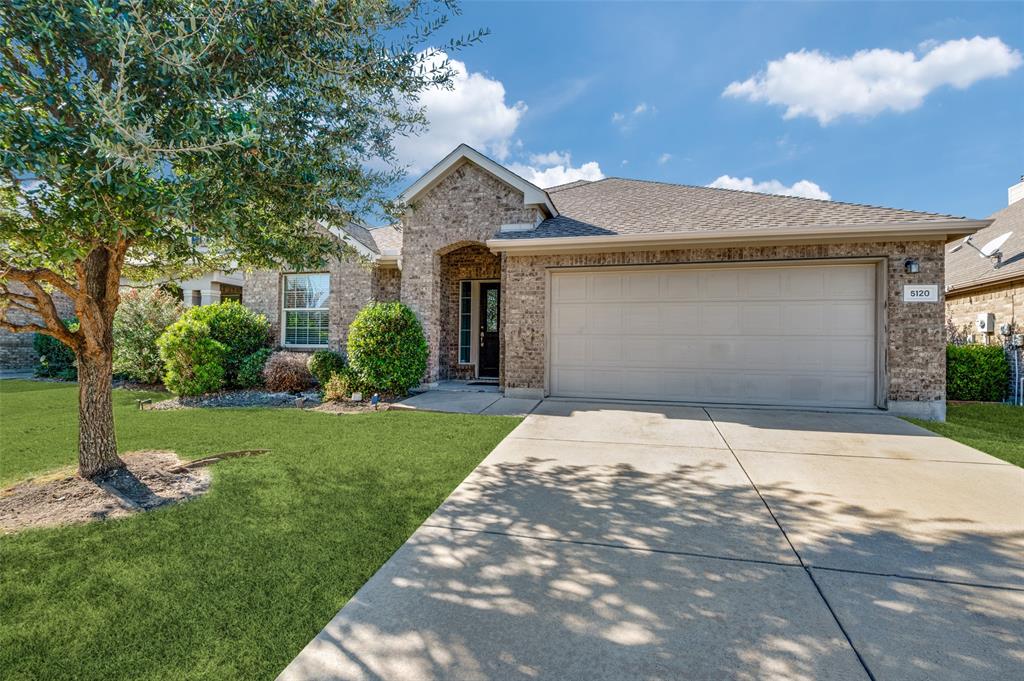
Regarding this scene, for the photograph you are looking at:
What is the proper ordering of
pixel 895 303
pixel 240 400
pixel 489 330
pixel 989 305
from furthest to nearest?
1. pixel 489 330
2. pixel 989 305
3. pixel 240 400
4. pixel 895 303

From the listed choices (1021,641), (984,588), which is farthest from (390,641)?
(984,588)

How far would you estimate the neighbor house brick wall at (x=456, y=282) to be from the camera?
37.0 ft

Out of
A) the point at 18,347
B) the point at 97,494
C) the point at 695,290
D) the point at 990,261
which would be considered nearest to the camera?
the point at 97,494

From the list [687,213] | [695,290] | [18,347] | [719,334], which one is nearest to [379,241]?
[687,213]

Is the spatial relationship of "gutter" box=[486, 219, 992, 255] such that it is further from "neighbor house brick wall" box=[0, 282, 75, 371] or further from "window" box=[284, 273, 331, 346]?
"neighbor house brick wall" box=[0, 282, 75, 371]

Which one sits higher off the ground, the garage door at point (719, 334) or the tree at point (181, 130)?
the tree at point (181, 130)

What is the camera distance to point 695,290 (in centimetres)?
833

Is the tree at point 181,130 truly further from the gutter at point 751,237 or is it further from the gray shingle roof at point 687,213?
the gray shingle roof at point 687,213

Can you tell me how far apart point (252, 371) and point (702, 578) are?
34.7 ft

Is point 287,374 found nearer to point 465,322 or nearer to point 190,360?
point 190,360

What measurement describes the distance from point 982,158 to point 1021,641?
17.9m

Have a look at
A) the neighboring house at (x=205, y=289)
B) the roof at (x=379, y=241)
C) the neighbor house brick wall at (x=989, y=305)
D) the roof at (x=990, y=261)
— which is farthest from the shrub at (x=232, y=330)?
the neighbor house brick wall at (x=989, y=305)

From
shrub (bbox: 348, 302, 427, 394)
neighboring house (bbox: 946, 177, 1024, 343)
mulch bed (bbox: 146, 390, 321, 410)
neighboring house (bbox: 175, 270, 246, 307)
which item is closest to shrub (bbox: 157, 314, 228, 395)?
mulch bed (bbox: 146, 390, 321, 410)

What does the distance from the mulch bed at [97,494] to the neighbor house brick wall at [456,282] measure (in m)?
7.02
